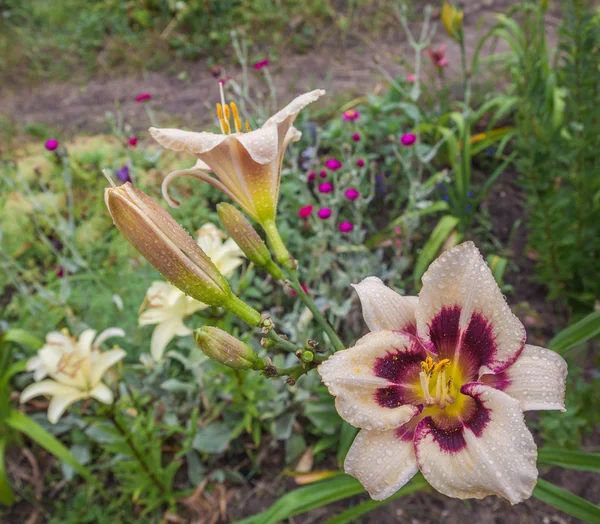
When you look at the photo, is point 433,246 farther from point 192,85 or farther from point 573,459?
point 192,85

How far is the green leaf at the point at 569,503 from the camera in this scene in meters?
0.95

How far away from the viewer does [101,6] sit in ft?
17.8

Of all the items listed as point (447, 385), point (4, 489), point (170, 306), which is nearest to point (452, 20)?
point (170, 306)

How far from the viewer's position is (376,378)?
785 millimetres

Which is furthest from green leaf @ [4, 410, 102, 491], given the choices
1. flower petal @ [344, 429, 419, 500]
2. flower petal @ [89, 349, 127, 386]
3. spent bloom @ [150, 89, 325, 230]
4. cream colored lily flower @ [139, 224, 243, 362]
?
flower petal @ [344, 429, 419, 500]

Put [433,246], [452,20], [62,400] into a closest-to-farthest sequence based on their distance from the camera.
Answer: [62,400], [433,246], [452,20]

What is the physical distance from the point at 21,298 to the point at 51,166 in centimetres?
111

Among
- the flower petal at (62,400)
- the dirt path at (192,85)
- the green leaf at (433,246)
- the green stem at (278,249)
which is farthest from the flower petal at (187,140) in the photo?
the dirt path at (192,85)

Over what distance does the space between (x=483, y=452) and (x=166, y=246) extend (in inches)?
21.4

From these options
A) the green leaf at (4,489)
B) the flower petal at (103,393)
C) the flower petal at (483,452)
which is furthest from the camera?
the green leaf at (4,489)

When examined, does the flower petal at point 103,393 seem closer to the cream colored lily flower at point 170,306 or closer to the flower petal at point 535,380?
the cream colored lily flower at point 170,306

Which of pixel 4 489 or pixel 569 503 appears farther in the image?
pixel 4 489

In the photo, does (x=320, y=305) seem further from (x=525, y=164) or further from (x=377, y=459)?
(x=377, y=459)

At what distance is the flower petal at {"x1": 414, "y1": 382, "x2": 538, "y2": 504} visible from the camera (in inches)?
26.9
